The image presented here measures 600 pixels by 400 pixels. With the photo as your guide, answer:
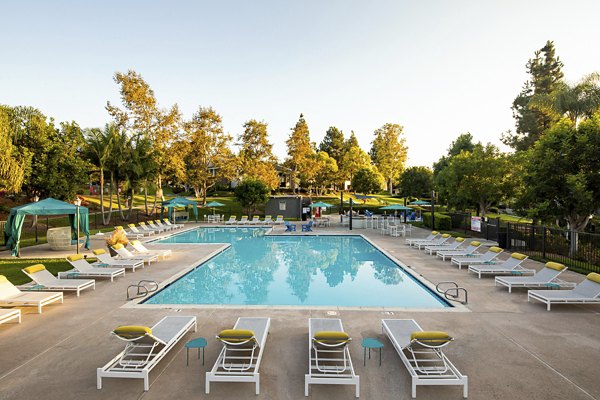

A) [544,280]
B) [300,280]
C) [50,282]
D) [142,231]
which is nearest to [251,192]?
[142,231]

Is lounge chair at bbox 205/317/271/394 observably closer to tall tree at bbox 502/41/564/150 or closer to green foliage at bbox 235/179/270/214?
green foliage at bbox 235/179/270/214

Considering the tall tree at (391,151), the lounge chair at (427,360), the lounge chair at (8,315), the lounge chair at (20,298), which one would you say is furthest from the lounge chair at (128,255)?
the tall tree at (391,151)

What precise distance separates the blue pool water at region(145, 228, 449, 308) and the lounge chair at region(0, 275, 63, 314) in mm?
2213

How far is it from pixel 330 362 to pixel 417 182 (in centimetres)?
3870

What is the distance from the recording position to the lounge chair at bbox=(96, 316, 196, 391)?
4492 mm

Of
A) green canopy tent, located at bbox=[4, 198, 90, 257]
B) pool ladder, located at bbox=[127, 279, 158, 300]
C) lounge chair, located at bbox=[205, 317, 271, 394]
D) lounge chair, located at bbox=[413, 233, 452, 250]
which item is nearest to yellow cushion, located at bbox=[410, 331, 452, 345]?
lounge chair, located at bbox=[205, 317, 271, 394]

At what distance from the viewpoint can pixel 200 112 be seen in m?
36.5

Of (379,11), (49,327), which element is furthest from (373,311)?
(379,11)

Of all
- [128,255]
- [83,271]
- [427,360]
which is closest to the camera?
[427,360]

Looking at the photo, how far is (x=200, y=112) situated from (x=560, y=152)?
33.1m

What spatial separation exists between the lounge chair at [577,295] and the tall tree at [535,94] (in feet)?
Result: 113

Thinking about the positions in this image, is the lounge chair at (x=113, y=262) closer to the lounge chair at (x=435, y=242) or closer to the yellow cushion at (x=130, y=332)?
the yellow cushion at (x=130, y=332)

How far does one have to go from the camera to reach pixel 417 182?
40625 millimetres

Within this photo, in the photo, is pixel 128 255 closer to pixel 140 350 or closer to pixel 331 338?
pixel 140 350
